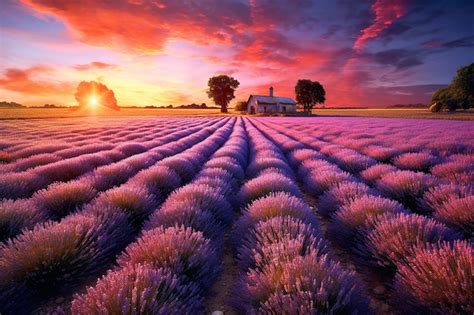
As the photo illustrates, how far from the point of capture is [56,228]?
2145mm

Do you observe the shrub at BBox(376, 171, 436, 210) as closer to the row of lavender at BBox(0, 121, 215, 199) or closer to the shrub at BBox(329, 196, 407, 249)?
the shrub at BBox(329, 196, 407, 249)

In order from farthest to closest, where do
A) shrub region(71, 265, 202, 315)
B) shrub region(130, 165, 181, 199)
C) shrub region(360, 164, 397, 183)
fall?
shrub region(360, 164, 397, 183) < shrub region(130, 165, 181, 199) < shrub region(71, 265, 202, 315)

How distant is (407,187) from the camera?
367cm

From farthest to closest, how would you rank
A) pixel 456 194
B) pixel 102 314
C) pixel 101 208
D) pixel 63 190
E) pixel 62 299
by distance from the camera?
1. pixel 63 190
2. pixel 456 194
3. pixel 101 208
4. pixel 62 299
5. pixel 102 314

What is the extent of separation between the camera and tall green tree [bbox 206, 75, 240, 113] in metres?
74.4

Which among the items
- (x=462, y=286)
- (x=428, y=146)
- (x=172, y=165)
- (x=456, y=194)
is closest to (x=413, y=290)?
(x=462, y=286)

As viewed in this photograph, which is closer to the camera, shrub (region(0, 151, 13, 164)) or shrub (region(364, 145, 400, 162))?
shrub (region(0, 151, 13, 164))

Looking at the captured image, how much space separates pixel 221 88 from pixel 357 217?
75.1 metres

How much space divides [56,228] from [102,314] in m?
1.28

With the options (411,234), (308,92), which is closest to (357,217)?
(411,234)

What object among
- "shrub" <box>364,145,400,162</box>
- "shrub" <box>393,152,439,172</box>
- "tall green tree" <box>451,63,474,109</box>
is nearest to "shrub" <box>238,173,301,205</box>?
"shrub" <box>393,152,439,172</box>

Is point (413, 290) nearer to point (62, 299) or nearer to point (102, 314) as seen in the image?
point (102, 314)

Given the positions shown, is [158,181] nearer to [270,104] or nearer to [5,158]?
[5,158]

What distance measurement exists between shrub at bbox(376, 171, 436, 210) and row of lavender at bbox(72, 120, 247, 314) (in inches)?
97.7
